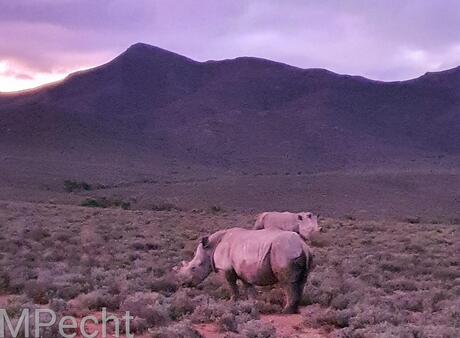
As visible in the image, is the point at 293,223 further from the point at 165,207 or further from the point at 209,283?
the point at 165,207

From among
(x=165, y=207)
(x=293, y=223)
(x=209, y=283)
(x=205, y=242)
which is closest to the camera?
(x=205, y=242)

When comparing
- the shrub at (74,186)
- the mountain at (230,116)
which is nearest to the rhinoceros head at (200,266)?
the shrub at (74,186)

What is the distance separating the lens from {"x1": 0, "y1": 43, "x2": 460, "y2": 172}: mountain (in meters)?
77.9

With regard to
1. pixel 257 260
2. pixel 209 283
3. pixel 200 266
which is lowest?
pixel 209 283

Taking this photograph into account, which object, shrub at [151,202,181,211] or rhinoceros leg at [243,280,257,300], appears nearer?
rhinoceros leg at [243,280,257,300]

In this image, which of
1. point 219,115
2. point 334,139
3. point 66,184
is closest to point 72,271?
point 66,184

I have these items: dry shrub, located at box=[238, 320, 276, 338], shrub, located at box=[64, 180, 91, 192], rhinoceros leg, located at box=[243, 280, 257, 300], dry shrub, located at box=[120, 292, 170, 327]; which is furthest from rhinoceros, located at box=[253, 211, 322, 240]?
shrub, located at box=[64, 180, 91, 192]

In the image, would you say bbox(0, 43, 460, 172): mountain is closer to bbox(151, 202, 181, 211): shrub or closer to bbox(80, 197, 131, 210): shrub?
bbox(80, 197, 131, 210): shrub

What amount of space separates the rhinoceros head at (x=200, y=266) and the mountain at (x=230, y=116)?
56184mm

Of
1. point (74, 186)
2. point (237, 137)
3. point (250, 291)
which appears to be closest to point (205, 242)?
point (250, 291)

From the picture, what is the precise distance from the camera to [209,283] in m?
13.5

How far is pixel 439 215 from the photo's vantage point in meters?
44.8

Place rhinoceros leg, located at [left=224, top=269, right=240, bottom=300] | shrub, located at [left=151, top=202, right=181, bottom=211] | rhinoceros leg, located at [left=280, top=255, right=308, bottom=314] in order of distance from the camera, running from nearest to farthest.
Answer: rhinoceros leg, located at [left=280, top=255, right=308, bottom=314] < rhinoceros leg, located at [left=224, top=269, right=240, bottom=300] < shrub, located at [left=151, top=202, right=181, bottom=211]

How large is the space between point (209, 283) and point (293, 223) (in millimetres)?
4593
